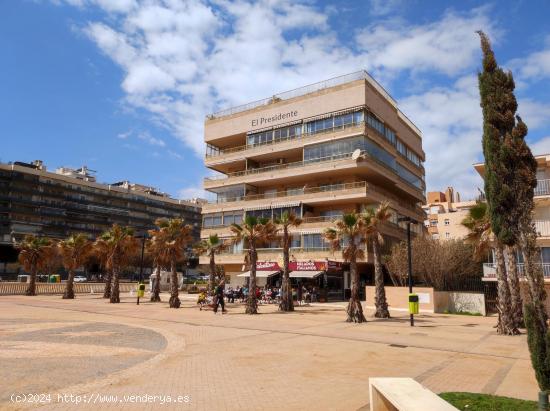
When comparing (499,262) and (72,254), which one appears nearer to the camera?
(499,262)

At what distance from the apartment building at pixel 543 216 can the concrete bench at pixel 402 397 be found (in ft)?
83.9

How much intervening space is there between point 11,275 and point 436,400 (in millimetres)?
95882

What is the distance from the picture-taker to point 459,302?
29.7 m

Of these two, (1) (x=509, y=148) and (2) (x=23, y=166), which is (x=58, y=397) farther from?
(2) (x=23, y=166)

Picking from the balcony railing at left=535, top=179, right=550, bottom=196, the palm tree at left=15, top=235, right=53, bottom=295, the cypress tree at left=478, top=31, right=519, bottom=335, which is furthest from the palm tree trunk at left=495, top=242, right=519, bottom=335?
the palm tree at left=15, top=235, right=53, bottom=295

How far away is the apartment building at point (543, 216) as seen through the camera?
29062 millimetres

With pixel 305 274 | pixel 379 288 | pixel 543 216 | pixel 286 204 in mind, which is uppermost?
pixel 286 204

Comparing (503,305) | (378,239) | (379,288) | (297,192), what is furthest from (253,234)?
(297,192)

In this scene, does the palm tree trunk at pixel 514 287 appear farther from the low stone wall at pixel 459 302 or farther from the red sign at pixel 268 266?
the red sign at pixel 268 266

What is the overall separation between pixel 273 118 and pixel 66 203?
252 ft

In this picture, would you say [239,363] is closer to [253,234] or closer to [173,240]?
[253,234]

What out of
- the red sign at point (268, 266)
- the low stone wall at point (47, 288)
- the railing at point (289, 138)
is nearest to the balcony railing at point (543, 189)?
the railing at point (289, 138)

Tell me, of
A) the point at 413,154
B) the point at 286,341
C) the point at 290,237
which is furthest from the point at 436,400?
the point at 413,154

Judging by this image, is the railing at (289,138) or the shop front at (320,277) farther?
the railing at (289,138)
